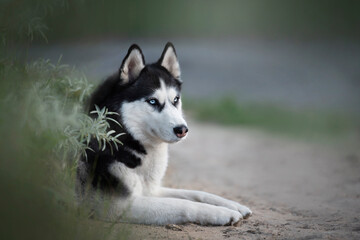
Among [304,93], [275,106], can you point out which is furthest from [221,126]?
[304,93]

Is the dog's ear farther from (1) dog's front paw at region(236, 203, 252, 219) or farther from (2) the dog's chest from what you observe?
(1) dog's front paw at region(236, 203, 252, 219)

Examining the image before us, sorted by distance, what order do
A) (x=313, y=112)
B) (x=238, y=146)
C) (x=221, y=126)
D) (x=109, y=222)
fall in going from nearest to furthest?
(x=109, y=222) < (x=238, y=146) < (x=221, y=126) < (x=313, y=112)

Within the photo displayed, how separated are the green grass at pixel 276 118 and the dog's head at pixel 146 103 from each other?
4948 mm

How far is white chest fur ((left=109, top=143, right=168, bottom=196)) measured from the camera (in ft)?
9.35

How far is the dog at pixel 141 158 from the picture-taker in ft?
9.14

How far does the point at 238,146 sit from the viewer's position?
664cm

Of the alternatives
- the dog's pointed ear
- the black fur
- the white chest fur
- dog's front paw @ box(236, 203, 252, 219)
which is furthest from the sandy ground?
the dog's pointed ear

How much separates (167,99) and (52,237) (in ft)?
4.63

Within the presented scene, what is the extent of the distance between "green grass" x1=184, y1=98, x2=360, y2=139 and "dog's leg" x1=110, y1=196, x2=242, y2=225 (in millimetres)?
4916

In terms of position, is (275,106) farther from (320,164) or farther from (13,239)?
(13,239)

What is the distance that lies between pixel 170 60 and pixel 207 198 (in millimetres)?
1173

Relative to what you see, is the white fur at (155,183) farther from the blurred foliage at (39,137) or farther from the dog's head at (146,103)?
the blurred foliage at (39,137)

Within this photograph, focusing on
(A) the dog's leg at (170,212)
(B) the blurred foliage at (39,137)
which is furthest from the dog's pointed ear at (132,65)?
(A) the dog's leg at (170,212)

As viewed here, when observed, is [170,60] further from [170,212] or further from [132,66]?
[170,212]
